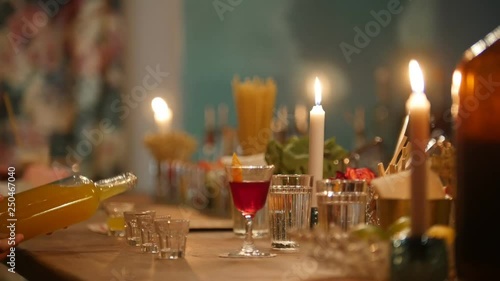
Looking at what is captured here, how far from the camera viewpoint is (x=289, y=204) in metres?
1.61

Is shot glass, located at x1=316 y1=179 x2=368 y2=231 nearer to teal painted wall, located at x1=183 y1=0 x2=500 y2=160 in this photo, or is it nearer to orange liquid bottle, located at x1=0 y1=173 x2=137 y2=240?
orange liquid bottle, located at x1=0 y1=173 x2=137 y2=240

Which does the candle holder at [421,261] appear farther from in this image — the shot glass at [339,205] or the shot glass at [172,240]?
the shot glass at [172,240]

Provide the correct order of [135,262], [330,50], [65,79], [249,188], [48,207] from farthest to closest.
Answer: [65,79] → [330,50] → [48,207] → [249,188] → [135,262]

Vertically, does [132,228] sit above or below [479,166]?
below

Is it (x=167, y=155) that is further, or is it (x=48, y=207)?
(x=167, y=155)

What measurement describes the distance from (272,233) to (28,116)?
4.32 meters

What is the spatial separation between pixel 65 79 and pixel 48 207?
165 inches

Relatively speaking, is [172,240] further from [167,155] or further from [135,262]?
[167,155]

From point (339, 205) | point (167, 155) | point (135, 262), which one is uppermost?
point (167, 155)

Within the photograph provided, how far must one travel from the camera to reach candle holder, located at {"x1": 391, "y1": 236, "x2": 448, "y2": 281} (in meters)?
0.93

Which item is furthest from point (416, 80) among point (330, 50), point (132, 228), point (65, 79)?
point (65, 79)

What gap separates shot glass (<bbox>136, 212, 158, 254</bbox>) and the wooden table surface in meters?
0.02

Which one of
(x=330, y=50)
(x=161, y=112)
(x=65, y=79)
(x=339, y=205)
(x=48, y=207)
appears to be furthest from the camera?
(x=65, y=79)

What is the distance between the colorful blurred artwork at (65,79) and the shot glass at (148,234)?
4.13 m
